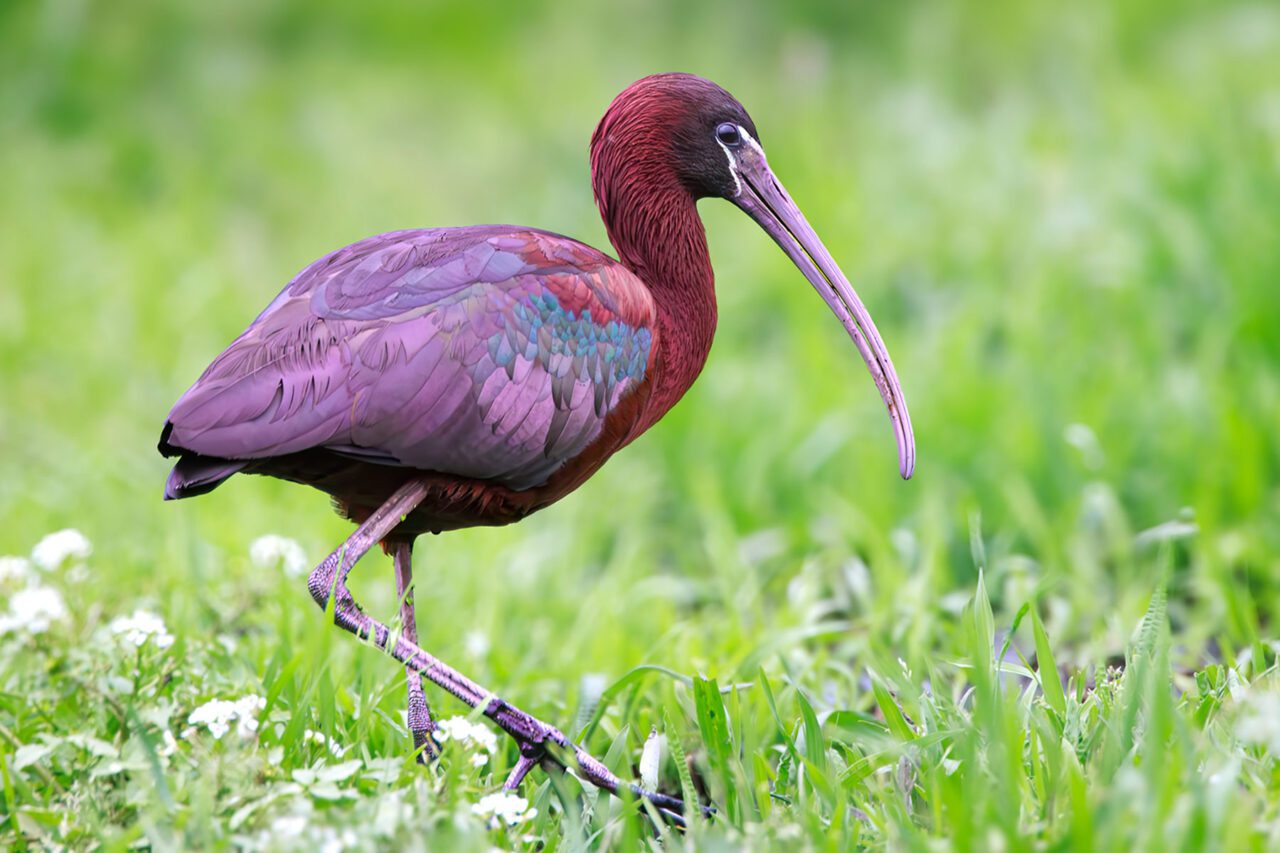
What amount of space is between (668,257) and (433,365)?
0.76m

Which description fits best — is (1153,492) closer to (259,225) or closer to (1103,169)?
(1103,169)

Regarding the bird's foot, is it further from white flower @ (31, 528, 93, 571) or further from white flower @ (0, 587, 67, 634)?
white flower @ (31, 528, 93, 571)

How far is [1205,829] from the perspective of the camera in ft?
8.04

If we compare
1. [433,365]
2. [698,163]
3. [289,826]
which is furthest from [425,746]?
[698,163]

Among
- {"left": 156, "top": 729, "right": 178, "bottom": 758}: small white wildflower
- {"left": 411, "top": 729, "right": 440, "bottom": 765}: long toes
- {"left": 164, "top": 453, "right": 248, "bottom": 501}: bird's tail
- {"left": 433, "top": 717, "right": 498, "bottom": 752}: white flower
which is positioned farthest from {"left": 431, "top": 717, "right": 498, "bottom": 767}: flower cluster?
{"left": 164, "top": 453, "right": 248, "bottom": 501}: bird's tail

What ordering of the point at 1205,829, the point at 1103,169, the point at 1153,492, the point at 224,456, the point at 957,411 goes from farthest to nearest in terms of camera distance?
the point at 1103,169 → the point at 957,411 → the point at 1153,492 → the point at 224,456 → the point at 1205,829

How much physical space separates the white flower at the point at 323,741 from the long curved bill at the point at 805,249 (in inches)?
64.9

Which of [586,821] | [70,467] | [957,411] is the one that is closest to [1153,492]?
[957,411]

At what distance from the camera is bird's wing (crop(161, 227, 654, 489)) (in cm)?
332

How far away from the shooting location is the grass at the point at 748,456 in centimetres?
305

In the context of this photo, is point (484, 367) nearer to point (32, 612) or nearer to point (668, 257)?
point (668, 257)

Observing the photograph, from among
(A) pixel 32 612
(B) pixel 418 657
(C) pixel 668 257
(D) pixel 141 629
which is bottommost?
(B) pixel 418 657

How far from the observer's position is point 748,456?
6328 millimetres

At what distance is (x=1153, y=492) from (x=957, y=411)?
0.87m
